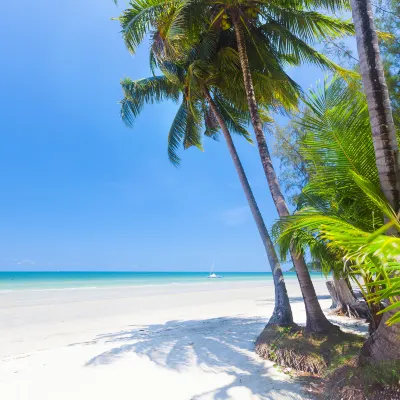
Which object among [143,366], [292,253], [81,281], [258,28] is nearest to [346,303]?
[292,253]

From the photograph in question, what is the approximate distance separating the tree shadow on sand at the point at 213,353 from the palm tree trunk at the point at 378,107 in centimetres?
268

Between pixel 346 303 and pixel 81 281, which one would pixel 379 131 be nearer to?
pixel 346 303

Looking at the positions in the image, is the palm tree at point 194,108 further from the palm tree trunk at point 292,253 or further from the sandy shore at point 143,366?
the sandy shore at point 143,366

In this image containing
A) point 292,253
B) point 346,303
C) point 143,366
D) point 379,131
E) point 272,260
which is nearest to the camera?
point 379,131

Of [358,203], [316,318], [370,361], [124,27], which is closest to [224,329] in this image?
[316,318]

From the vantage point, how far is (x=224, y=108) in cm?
958

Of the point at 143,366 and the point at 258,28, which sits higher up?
the point at 258,28

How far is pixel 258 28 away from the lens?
736cm

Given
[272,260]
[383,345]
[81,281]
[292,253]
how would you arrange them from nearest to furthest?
[383,345] < [292,253] < [272,260] < [81,281]

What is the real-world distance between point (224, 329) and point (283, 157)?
24.0 ft

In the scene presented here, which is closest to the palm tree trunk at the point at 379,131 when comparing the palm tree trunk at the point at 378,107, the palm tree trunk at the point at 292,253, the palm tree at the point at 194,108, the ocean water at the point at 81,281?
the palm tree trunk at the point at 378,107

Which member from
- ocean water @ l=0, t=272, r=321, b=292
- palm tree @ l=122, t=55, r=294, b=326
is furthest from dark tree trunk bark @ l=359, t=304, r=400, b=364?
ocean water @ l=0, t=272, r=321, b=292

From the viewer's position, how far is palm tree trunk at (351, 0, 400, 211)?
9.21ft

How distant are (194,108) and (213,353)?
6.62 meters
